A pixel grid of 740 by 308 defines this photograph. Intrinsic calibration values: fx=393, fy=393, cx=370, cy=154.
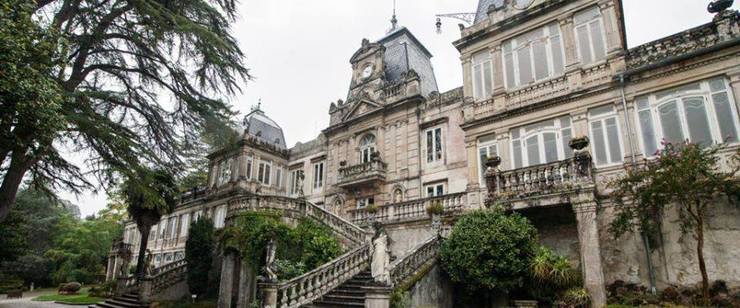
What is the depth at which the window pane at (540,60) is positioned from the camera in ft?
52.7

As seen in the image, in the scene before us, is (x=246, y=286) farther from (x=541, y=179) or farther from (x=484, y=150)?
(x=541, y=179)

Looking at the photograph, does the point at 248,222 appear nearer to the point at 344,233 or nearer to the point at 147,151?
the point at 344,233

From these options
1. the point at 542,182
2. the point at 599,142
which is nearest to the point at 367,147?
the point at 542,182

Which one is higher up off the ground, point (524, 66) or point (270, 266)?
point (524, 66)

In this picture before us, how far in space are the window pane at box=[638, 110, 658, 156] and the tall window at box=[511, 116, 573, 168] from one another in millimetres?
2212

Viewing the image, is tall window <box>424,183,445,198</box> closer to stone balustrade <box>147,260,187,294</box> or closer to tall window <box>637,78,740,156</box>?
tall window <box>637,78,740,156</box>

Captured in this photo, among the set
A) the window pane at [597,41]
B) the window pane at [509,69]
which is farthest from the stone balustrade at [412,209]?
the window pane at [597,41]

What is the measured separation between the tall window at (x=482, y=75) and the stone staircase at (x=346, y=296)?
9573 mm

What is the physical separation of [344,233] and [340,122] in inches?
354

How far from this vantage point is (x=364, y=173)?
21.2m

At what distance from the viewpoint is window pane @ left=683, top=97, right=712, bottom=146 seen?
1208cm

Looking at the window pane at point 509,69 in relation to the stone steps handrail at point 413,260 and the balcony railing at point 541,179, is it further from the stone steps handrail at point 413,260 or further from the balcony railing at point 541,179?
the stone steps handrail at point 413,260

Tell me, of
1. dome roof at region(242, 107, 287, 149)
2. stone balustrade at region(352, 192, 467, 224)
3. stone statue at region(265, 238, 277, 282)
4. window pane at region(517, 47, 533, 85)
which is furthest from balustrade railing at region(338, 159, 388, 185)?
dome roof at region(242, 107, 287, 149)

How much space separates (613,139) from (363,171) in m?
11.7
